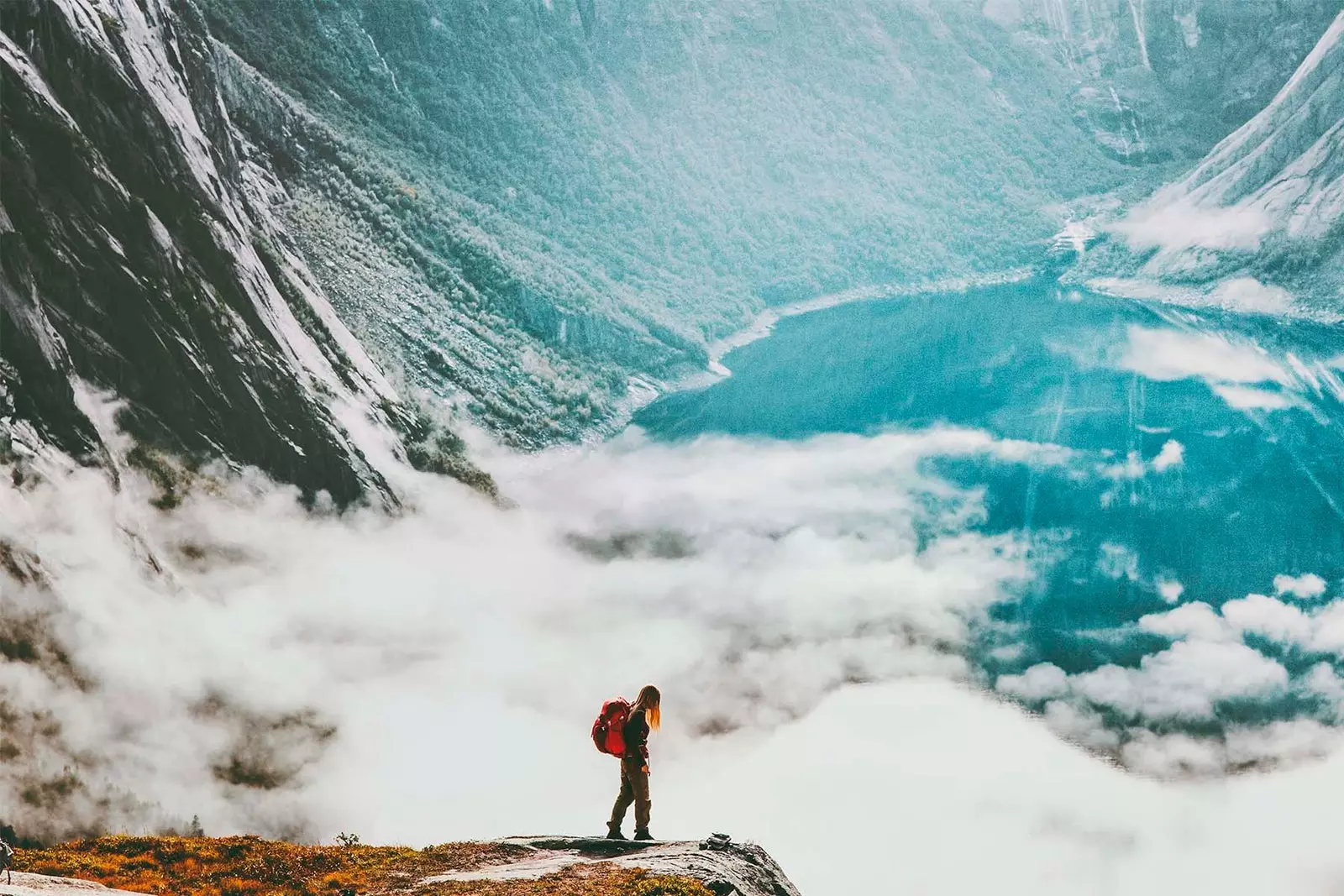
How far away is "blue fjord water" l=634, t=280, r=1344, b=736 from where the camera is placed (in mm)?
101125

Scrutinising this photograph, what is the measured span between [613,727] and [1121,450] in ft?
462

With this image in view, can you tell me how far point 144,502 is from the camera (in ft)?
215

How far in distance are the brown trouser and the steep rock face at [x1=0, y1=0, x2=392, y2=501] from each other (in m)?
47.5

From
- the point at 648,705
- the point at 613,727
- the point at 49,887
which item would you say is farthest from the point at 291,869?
the point at 648,705

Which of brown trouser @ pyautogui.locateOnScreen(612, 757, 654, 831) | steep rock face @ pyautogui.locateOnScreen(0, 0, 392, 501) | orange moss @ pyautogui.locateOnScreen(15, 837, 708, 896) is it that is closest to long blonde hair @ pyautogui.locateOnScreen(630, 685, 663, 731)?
brown trouser @ pyautogui.locateOnScreen(612, 757, 654, 831)

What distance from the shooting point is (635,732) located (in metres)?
22.9

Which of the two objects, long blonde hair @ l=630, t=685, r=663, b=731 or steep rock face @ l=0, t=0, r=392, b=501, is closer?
long blonde hair @ l=630, t=685, r=663, b=731

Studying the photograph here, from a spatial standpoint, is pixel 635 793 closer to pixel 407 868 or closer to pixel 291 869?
pixel 407 868

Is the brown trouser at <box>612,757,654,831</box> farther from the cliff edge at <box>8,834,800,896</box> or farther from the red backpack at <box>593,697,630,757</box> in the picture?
the cliff edge at <box>8,834,800,896</box>

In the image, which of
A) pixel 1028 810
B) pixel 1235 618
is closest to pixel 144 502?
pixel 1028 810

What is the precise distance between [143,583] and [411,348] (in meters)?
77.2

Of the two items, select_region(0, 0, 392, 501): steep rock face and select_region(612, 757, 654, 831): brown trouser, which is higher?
select_region(0, 0, 392, 501): steep rock face

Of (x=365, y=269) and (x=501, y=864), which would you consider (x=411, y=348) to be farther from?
(x=501, y=864)

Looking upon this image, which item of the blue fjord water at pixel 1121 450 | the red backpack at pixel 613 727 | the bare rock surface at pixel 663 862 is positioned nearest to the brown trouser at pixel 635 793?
the red backpack at pixel 613 727
